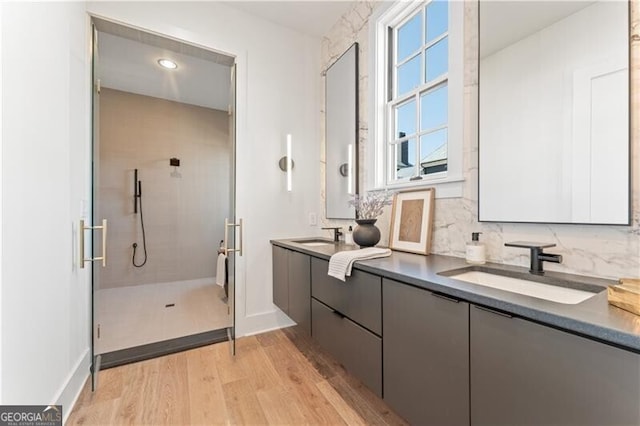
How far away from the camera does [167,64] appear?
10.7ft

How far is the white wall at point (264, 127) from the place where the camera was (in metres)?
2.50

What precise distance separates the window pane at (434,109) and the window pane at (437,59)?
0.12 m

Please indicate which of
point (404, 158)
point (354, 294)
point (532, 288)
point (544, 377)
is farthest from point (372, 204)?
point (544, 377)

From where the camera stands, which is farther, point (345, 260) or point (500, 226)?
point (345, 260)

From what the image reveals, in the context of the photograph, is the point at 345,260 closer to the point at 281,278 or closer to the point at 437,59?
the point at 281,278

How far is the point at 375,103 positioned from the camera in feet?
7.63

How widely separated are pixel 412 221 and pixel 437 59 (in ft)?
3.79

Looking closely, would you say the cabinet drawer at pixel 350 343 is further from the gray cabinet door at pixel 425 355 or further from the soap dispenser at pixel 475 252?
the soap dispenser at pixel 475 252

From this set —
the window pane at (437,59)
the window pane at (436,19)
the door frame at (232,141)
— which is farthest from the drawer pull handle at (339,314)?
the window pane at (436,19)

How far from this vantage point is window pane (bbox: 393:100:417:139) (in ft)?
6.95

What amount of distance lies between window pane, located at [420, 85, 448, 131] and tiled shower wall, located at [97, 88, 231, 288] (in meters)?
3.68

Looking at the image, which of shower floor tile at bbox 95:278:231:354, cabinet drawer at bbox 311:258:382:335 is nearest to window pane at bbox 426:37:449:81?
cabinet drawer at bbox 311:258:382:335

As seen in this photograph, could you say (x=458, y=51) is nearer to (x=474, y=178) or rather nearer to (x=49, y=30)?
(x=474, y=178)

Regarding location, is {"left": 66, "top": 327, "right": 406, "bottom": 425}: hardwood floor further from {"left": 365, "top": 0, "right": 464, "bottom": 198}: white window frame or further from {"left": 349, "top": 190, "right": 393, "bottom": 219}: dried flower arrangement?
{"left": 365, "top": 0, "right": 464, "bottom": 198}: white window frame
